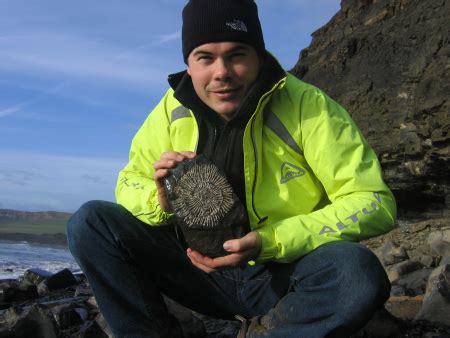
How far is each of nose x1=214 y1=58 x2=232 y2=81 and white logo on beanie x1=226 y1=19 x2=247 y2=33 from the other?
7.3 inches

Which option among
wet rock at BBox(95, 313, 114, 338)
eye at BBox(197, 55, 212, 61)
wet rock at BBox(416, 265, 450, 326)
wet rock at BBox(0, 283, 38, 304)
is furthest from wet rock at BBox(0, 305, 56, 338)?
wet rock at BBox(0, 283, 38, 304)

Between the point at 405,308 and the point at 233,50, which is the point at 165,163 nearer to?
the point at 233,50

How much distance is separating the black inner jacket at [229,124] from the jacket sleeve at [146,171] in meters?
0.23

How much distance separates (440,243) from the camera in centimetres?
800

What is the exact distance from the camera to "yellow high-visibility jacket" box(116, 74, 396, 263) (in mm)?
2592

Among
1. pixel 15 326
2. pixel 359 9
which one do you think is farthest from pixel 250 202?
pixel 359 9

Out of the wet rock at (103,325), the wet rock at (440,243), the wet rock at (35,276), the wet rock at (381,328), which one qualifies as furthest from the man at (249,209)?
the wet rock at (35,276)

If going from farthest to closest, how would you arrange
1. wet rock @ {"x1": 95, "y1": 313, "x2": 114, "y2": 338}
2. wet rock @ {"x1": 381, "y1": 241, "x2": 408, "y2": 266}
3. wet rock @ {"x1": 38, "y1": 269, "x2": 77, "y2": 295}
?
wet rock @ {"x1": 38, "y1": 269, "x2": 77, "y2": 295} < wet rock @ {"x1": 381, "y1": 241, "x2": 408, "y2": 266} < wet rock @ {"x1": 95, "y1": 313, "x2": 114, "y2": 338}

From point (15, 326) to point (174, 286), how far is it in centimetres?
139

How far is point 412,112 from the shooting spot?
12531mm

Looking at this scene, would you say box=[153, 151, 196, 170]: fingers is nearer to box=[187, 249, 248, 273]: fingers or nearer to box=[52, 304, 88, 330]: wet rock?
box=[187, 249, 248, 273]: fingers

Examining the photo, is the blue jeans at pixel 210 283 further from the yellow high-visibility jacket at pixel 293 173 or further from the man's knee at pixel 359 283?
the yellow high-visibility jacket at pixel 293 173

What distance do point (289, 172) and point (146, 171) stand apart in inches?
34.0

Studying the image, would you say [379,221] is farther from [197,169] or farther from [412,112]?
[412,112]
